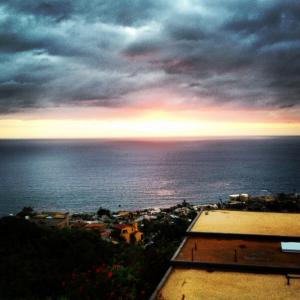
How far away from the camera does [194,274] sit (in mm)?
8570

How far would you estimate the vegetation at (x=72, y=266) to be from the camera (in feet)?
23.3

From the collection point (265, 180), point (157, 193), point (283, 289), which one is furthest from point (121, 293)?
point (265, 180)

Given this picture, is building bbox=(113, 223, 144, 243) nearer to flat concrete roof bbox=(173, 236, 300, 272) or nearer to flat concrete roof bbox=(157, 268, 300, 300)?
flat concrete roof bbox=(173, 236, 300, 272)

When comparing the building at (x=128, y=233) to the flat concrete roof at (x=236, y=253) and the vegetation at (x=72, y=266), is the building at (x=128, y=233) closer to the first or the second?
the vegetation at (x=72, y=266)

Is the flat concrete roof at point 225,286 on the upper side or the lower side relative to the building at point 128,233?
upper

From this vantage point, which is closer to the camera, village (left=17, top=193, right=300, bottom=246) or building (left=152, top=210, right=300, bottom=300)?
building (left=152, top=210, right=300, bottom=300)

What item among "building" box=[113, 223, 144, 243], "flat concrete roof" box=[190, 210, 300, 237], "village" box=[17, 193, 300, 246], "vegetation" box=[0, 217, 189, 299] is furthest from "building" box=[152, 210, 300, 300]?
"building" box=[113, 223, 144, 243]

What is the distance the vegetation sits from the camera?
280 inches

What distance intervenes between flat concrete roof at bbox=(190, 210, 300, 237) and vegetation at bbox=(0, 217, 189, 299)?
154 cm

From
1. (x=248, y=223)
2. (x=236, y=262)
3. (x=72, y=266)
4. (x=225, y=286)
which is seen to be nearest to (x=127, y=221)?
(x=72, y=266)

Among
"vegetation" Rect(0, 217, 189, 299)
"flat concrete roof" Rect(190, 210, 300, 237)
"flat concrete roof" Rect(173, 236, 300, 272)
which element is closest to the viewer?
"vegetation" Rect(0, 217, 189, 299)

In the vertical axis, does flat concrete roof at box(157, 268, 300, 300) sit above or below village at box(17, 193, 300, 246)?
above

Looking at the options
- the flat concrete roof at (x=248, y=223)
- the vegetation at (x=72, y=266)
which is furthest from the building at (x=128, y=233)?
the flat concrete roof at (x=248, y=223)

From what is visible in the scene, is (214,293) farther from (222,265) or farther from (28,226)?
(28,226)
